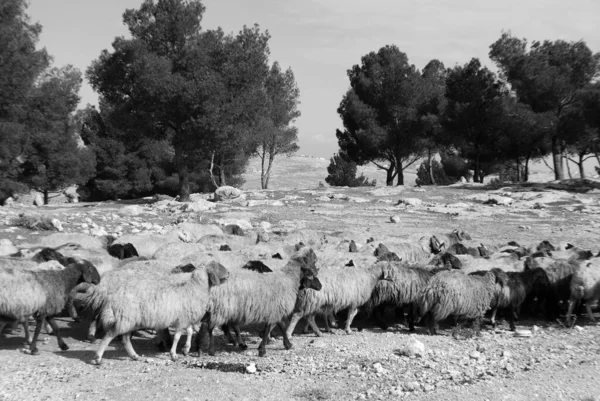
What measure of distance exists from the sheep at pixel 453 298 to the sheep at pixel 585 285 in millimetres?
1899

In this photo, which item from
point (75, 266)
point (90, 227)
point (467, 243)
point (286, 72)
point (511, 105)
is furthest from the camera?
point (286, 72)

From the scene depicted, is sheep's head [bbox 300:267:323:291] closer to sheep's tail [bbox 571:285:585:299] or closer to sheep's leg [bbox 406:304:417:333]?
sheep's leg [bbox 406:304:417:333]

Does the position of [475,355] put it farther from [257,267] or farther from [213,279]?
[213,279]

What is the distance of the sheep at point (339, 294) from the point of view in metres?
10.7

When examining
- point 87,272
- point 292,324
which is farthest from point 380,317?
point 87,272

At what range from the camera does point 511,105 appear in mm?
41750

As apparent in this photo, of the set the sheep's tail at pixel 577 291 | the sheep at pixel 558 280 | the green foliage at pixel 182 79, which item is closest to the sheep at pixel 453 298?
the sheep's tail at pixel 577 291

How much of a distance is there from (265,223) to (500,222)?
1114 cm

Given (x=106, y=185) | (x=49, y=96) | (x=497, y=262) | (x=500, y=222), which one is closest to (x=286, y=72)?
(x=106, y=185)

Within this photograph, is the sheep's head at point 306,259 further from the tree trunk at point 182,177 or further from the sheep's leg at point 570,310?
the tree trunk at point 182,177

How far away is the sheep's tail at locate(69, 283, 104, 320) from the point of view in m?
8.84

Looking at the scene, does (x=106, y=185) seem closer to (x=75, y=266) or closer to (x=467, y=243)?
(x=467, y=243)

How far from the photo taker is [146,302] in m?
8.76

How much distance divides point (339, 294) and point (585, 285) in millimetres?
5110
